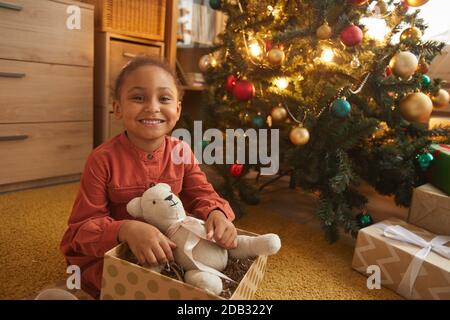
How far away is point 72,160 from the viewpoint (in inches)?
53.7

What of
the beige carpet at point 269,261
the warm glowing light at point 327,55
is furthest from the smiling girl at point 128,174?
the warm glowing light at point 327,55

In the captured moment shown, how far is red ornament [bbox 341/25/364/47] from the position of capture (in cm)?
95

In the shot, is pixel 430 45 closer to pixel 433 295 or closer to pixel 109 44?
pixel 433 295

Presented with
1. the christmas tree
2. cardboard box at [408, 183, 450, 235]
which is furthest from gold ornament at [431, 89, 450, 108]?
cardboard box at [408, 183, 450, 235]

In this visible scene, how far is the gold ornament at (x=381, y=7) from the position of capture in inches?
43.1

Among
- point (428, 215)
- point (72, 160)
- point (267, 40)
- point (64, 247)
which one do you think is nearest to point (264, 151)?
point (267, 40)

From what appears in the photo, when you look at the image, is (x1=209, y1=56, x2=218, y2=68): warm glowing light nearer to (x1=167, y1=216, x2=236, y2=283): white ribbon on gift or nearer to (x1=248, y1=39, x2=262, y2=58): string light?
(x1=248, y1=39, x2=262, y2=58): string light

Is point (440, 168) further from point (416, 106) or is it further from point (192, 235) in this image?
point (192, 235)

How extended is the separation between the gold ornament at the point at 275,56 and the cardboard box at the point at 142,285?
2.39 ft

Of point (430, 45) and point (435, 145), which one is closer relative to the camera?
point (430, 45)

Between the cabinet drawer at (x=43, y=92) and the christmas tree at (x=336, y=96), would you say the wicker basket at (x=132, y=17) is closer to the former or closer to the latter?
the cabinet drawer at (x=43, y=92)

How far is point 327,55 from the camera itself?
1.07 metres

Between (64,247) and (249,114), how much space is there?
2.37 feet
